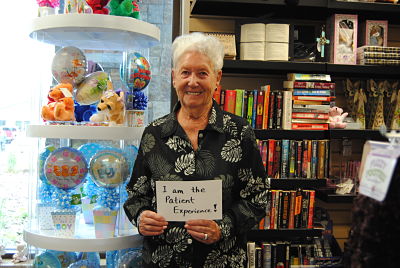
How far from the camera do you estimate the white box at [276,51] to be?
2.64 m

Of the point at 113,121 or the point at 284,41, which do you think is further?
the point at 284,41

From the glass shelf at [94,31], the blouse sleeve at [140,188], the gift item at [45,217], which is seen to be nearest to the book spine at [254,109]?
the glass shelf at [94,31]

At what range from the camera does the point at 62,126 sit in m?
1.75

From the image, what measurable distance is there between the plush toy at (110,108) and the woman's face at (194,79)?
298 millimetres

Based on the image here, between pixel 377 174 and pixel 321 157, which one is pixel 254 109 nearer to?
pixel 321 157

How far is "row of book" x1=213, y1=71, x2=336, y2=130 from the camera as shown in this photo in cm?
264

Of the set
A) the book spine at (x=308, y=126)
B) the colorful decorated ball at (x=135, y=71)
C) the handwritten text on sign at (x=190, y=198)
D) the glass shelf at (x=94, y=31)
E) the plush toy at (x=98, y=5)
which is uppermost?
the plush toy at (x=98, y=5)

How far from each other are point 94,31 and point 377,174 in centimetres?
140

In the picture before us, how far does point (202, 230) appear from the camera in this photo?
1.50 m

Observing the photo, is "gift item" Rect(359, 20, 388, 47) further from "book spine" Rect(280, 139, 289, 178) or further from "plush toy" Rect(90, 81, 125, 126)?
"plush toy" Rect(90, 81, 125, 126)

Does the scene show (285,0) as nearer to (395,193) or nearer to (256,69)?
(256,69)

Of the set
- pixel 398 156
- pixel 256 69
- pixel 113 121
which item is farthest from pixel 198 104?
pixel 256 69

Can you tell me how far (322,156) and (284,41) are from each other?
0.78 metres

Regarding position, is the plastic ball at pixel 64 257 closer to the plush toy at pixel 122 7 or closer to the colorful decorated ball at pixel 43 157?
the colorful decorated ball at pixel 43 157
